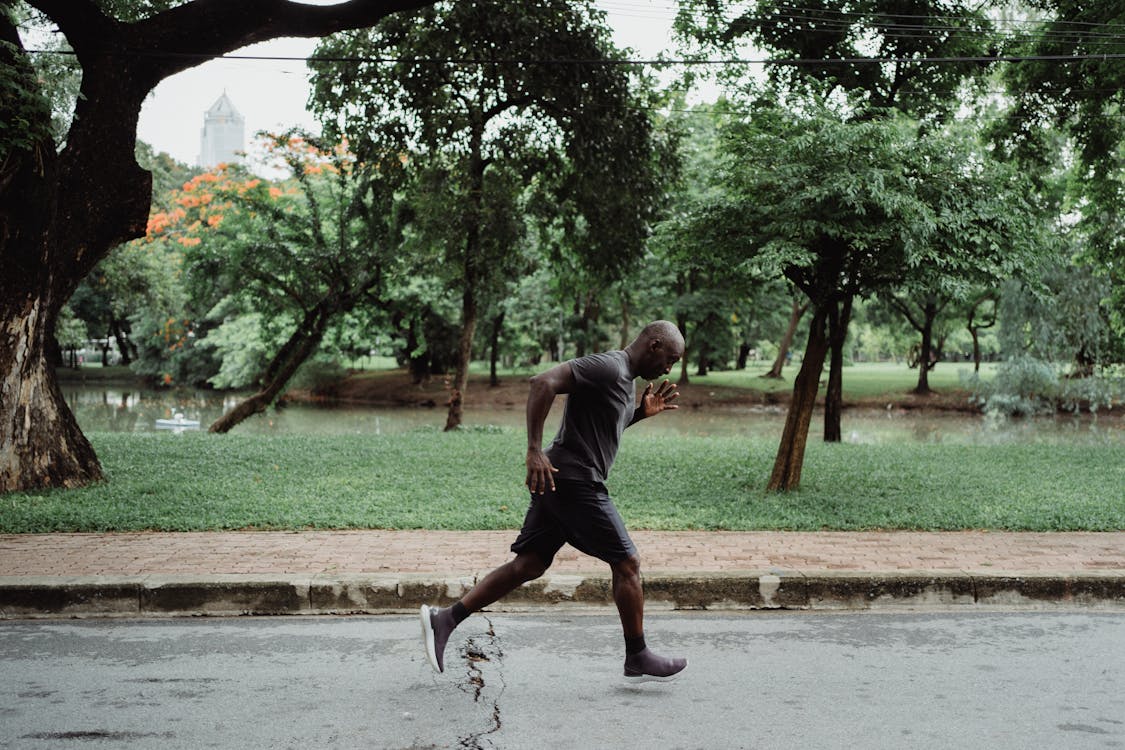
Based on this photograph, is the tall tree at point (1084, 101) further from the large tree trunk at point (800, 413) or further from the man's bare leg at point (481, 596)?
the man's bare leg at point (481, 596)

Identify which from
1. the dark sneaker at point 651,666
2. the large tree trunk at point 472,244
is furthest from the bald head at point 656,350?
the large tree trunk at point 472,244

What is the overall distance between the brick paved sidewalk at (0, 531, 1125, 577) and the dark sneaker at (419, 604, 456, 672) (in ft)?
6.27

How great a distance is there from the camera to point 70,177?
405 inches

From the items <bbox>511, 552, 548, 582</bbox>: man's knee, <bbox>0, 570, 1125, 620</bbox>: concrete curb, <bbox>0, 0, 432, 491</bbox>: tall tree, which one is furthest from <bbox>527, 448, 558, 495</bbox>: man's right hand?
<bbox>0, 0, 432, 491</bbox>: tall tree

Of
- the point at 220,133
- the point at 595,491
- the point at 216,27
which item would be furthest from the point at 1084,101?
the point at 220,133

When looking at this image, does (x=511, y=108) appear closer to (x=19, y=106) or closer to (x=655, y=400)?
(x=19, y=106)

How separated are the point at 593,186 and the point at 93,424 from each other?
639 inches

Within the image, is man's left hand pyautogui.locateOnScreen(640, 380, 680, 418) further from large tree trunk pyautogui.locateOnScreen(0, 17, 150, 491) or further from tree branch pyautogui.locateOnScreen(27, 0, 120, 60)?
tree branch pyautogui.locateOnScreen(27, 0, 120, 60)

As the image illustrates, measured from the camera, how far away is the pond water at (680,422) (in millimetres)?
24328

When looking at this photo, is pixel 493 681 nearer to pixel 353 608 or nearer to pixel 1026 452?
pixel 353 608

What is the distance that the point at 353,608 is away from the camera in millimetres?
6234

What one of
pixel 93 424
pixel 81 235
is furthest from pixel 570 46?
pixel 93 424

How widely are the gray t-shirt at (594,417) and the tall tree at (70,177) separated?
23.0 ft

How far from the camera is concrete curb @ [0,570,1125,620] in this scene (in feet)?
20.0
